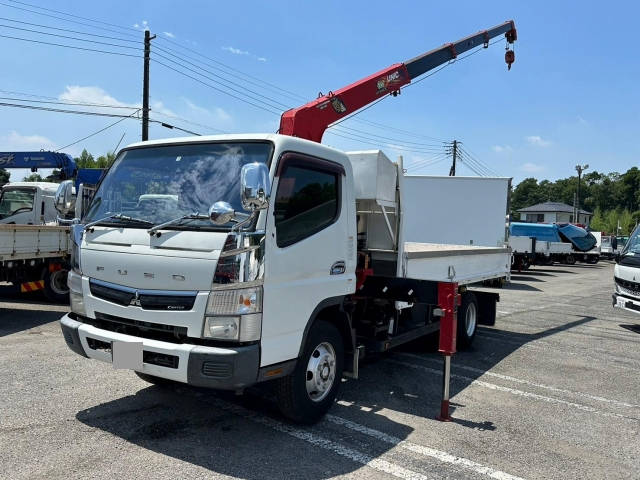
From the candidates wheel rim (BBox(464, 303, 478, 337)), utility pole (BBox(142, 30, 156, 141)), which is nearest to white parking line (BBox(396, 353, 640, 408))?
wheel rim (BBox(464, 303, 478, 337))

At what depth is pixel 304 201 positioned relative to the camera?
4.30 meters

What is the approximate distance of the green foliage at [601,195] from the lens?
2968 inches

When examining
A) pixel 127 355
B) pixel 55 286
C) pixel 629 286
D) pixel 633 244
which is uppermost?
pixel 633 244

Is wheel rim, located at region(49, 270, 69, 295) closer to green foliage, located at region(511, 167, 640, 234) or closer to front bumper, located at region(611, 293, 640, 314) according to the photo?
front bumper, located at region(611, 293, 640, 314)

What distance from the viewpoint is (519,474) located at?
3830mm

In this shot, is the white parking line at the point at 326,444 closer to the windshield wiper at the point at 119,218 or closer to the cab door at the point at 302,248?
the cab door at the point at 302,248

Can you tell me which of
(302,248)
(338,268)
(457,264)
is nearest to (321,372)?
(338,268)

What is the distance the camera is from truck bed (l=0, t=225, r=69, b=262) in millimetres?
8906

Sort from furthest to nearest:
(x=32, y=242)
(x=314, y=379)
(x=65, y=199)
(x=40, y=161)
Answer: (x=40, y=161), (x=32, y=242), (x=65, y=199), (x=314, y=379)

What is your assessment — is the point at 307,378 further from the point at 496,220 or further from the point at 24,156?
the point at 24,156

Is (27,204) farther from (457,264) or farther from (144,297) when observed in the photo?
(457,264)

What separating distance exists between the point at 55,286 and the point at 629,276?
11.9m

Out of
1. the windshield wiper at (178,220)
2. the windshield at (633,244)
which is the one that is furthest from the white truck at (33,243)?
the windshield at (633,244)

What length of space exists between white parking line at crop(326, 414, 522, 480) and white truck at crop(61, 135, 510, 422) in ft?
0.89
